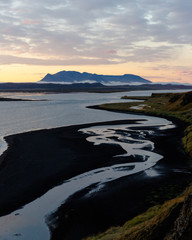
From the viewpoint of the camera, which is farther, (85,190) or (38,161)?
(38,161)

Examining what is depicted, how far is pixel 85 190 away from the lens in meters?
23.6

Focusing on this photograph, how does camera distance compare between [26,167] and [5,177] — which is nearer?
[5,177]

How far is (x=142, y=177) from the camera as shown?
2664cm

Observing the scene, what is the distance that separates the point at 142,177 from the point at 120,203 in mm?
6882

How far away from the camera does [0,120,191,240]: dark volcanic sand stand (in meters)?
18.2

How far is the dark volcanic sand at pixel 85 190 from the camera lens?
59.9 ft

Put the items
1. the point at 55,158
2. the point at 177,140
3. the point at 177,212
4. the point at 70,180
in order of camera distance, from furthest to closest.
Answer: the point at 177,140 → the point at 55,158 → the point at 70,180 → the point at 177,212

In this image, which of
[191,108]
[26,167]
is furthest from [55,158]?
[191,108]

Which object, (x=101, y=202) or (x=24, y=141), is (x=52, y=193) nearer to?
(x=101, y=202)

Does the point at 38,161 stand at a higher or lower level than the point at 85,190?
higher

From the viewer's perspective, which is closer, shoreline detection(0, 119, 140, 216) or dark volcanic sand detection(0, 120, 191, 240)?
dark volcanic sand detection(0, 120, 191, 240)

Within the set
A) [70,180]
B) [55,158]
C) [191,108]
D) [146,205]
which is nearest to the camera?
[146,205]

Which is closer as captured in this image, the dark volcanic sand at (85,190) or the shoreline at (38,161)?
the dark volcanic sand at (85,190)

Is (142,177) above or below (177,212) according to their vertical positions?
below
